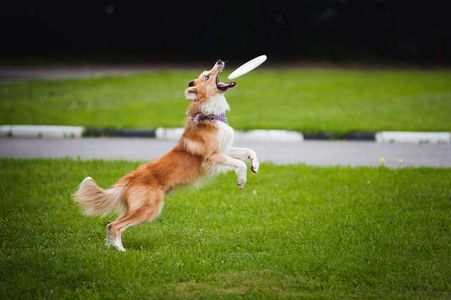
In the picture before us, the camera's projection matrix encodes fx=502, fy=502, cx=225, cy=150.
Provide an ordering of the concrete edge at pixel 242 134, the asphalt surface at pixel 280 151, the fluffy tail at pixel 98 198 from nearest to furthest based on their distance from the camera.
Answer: the fluffy tail at pixel 98 198
the asphalt surface at pixel 280 151
the concrete edge at pixel 242 134

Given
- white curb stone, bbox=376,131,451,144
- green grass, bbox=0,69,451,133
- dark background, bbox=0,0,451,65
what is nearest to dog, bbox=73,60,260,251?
green grass, bbox=0,69,451,133

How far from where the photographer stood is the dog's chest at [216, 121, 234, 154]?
5.30 meters

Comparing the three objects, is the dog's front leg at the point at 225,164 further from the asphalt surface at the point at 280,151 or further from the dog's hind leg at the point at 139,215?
the asphalt surface at the point at 280,151

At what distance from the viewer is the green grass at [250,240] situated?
411 centimetres

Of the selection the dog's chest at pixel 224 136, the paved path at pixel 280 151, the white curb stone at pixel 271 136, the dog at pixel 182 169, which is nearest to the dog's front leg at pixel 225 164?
the dog at pixel 182 169

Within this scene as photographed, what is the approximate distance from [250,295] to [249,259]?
2.38 ft

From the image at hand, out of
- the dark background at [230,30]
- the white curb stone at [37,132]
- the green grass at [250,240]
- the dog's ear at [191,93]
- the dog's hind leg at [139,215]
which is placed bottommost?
the green grass at [250,240]

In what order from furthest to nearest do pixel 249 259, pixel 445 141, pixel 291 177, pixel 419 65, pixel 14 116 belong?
pixel 419 65, pixel 14 116, pixel 445 141, pixel 291 177, pixel 249 259

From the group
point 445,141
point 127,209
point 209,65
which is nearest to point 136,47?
point 209,65

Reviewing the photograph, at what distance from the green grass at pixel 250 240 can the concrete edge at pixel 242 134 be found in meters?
2.41

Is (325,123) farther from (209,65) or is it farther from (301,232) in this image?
(209,65)

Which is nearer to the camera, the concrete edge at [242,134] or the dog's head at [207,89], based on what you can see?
the dog's head at [207,89]

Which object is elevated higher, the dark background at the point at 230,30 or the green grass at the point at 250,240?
the dark background at the point at 230,30

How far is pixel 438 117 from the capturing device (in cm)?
1134
